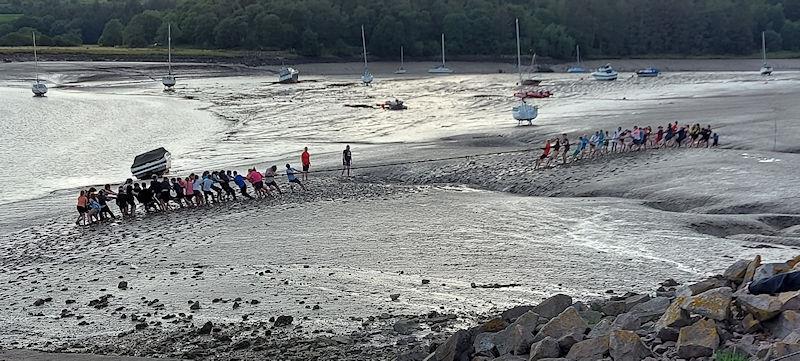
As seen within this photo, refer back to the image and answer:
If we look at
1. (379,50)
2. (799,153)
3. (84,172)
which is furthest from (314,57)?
(799,153)

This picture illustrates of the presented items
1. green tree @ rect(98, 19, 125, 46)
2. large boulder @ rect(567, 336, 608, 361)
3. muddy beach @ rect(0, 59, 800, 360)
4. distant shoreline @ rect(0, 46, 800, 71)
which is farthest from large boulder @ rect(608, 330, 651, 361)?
green tree @ rect(98, 19, 125, 46)

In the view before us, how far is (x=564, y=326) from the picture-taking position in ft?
37.8

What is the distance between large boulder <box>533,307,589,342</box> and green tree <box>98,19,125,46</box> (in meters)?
120

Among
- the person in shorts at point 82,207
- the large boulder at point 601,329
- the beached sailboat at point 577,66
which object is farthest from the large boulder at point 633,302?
the beached sailboat at point 577,66

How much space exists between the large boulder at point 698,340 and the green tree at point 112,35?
400 ft

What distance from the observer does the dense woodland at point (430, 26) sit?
411 ft

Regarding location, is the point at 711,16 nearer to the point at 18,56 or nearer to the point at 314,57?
the point at 314,57

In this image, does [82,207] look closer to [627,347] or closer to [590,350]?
[590,350]

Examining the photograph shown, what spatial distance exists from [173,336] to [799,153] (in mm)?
23590

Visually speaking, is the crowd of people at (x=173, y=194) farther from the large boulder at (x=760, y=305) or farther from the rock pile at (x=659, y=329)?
the large boulder at (x=760, y=305)

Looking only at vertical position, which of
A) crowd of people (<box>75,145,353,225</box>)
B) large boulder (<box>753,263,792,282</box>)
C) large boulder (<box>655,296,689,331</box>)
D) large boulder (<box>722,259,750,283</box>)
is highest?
large boulder (<box>753,263,792,282</box>)

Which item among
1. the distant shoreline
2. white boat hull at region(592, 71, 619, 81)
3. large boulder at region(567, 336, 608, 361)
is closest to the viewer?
large boulder at region(567, 336, 608, 361)

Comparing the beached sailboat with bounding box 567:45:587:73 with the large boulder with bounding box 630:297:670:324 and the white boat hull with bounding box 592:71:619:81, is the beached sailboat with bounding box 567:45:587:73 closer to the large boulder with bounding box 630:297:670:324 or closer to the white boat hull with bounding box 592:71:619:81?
the white boat hull with bounding box 592:71:619:81

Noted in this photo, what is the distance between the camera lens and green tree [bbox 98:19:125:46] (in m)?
127
